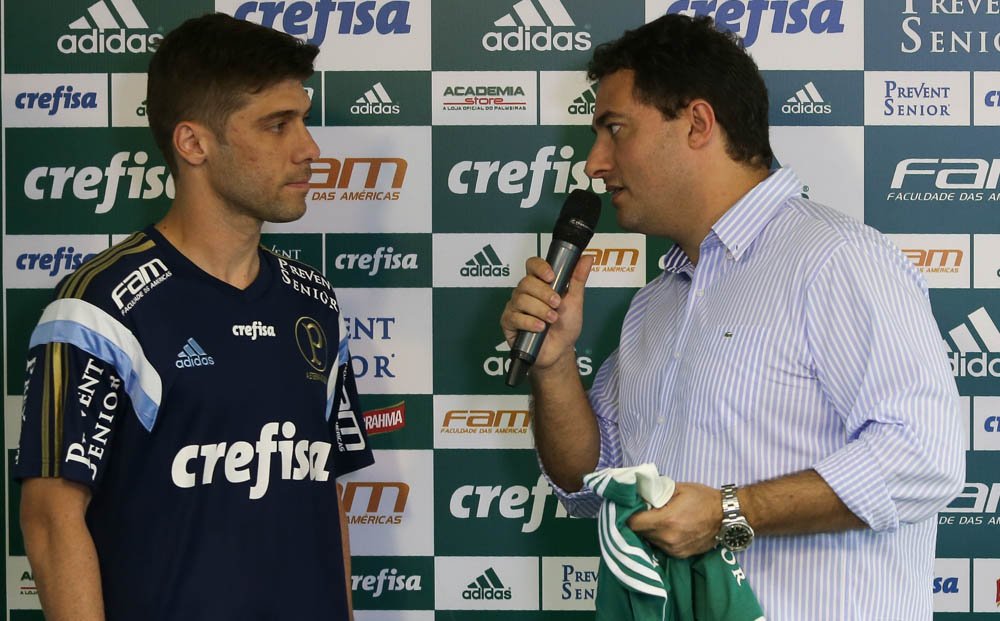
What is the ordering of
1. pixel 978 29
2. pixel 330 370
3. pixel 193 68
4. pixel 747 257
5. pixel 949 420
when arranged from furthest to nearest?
1. pixel 978 29
2. pixel 330 370
3. pixel 193 68
4. pixel 747 257
5. pixel 949 420

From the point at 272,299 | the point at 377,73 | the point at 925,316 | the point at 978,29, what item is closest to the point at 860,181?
the point at 978,29

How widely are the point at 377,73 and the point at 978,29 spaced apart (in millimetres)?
1388

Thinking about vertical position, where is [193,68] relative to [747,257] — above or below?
above

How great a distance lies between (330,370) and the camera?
2.03 meters

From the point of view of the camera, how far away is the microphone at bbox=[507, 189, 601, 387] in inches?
67.9

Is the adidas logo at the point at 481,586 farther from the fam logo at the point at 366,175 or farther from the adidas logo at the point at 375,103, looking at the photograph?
the adidas logo at the point at 375,103

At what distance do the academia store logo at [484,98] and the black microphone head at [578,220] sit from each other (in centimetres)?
66

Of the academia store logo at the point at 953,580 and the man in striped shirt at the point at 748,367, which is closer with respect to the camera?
the man in striped shirt at the point at 748,367

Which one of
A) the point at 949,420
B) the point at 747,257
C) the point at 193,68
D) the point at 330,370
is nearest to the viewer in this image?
the point at 949,420

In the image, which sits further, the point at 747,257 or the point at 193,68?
the point at 193,68

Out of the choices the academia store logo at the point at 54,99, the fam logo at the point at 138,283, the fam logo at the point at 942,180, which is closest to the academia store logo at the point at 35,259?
the academia store logo at the point at 54,99

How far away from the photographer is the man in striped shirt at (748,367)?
1540 millimetres

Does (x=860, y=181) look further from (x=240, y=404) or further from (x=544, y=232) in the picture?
(x=240, y=404)

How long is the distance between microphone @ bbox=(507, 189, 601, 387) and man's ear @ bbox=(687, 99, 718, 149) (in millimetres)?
203
